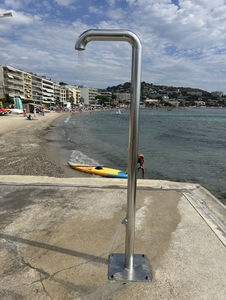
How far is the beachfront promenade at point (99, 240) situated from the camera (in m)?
2.44

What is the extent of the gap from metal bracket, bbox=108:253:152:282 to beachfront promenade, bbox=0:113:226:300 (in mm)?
72

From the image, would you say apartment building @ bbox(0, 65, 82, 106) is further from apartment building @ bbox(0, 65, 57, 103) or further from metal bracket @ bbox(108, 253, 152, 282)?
metal bracket @ bbox(108, 253, 152, 282)

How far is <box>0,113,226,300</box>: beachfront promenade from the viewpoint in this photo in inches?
96.0

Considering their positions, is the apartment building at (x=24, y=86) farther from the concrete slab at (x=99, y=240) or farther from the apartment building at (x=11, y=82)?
the concrete slab at (x=99, y=240)

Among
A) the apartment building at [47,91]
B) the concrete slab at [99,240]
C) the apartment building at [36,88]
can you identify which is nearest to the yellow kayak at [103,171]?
the concrete slab at [99,240]

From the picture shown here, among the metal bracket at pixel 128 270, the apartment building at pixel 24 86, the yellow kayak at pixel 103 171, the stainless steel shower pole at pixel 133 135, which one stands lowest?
the yellow kayak at pixel 103 171

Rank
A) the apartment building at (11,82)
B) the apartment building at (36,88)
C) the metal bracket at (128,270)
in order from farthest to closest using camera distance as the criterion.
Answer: the apartment building at (36,88), the apartment building at (11,82), the metal bracket at (128,270)

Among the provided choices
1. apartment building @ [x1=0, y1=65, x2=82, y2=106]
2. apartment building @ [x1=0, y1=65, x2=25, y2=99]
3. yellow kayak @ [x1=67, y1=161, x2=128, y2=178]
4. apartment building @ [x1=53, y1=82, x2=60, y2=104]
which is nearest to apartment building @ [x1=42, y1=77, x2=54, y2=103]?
apartment building @ [x1=0, y1=65, x2=82, y2=106]

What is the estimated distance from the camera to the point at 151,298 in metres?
2.31

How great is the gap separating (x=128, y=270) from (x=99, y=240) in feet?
2.44

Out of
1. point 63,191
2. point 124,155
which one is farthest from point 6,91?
point 63,191

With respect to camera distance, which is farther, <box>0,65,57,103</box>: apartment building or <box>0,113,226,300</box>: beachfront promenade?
<box>0,65,57,103</box>: apartment building

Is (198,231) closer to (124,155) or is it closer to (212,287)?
(212,287)

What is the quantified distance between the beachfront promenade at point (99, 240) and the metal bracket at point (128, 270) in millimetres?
72
